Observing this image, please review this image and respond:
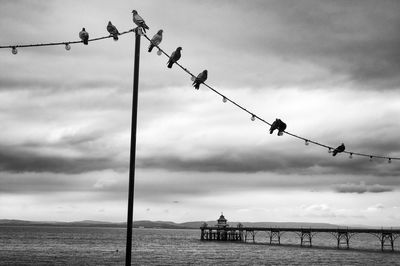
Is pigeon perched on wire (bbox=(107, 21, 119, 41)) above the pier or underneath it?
above

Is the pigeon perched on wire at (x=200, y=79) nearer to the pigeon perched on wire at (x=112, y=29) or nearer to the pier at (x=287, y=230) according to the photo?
the pigeon perched on wire at (x=112, y=29)

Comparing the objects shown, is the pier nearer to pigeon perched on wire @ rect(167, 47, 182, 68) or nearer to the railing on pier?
the railing on pier

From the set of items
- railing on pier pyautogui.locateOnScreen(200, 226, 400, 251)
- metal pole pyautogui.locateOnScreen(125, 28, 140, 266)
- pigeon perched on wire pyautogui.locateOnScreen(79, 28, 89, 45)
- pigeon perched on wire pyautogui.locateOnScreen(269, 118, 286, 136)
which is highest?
pigeon perched on wire pyautogui.locateOnScreen(79, 28, 89, 45)

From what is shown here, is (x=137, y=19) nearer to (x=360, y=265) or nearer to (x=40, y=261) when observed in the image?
(x=360, y=265)

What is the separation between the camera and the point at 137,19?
28.2ft

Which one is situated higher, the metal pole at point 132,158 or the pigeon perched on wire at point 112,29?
the pigeon perched on wire at point 112,29

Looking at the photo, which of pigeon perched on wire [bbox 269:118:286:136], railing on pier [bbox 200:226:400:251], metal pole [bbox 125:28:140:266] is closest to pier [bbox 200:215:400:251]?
railing on pier [bbox 200:226:400:251]

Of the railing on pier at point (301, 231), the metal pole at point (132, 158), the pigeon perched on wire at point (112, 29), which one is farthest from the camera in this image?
the railing on pier at point (301, 231)

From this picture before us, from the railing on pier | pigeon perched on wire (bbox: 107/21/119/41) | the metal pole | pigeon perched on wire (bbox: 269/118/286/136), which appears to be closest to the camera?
the metal pole

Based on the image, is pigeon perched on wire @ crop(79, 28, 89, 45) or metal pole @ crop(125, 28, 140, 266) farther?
pigeon perched on wire @ crop(79, 28, 89, 45)

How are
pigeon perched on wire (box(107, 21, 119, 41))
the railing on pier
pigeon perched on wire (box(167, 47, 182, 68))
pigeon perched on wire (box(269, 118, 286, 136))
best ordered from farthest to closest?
the railing on pier
pigeon perched on wire (box(269, 118, 286, 136))
pigeon perched on wire (box(167, 47, 182, 68))
pigeon perched on wire (box(107, 21, 119, 41))

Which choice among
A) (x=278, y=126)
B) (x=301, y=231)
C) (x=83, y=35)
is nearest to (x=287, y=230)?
(x=301, y=231)

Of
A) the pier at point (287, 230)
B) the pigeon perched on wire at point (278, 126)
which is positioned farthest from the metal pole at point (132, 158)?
the pier at point (287, 230)

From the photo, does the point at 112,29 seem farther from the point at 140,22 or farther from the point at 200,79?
the point at 200,79
